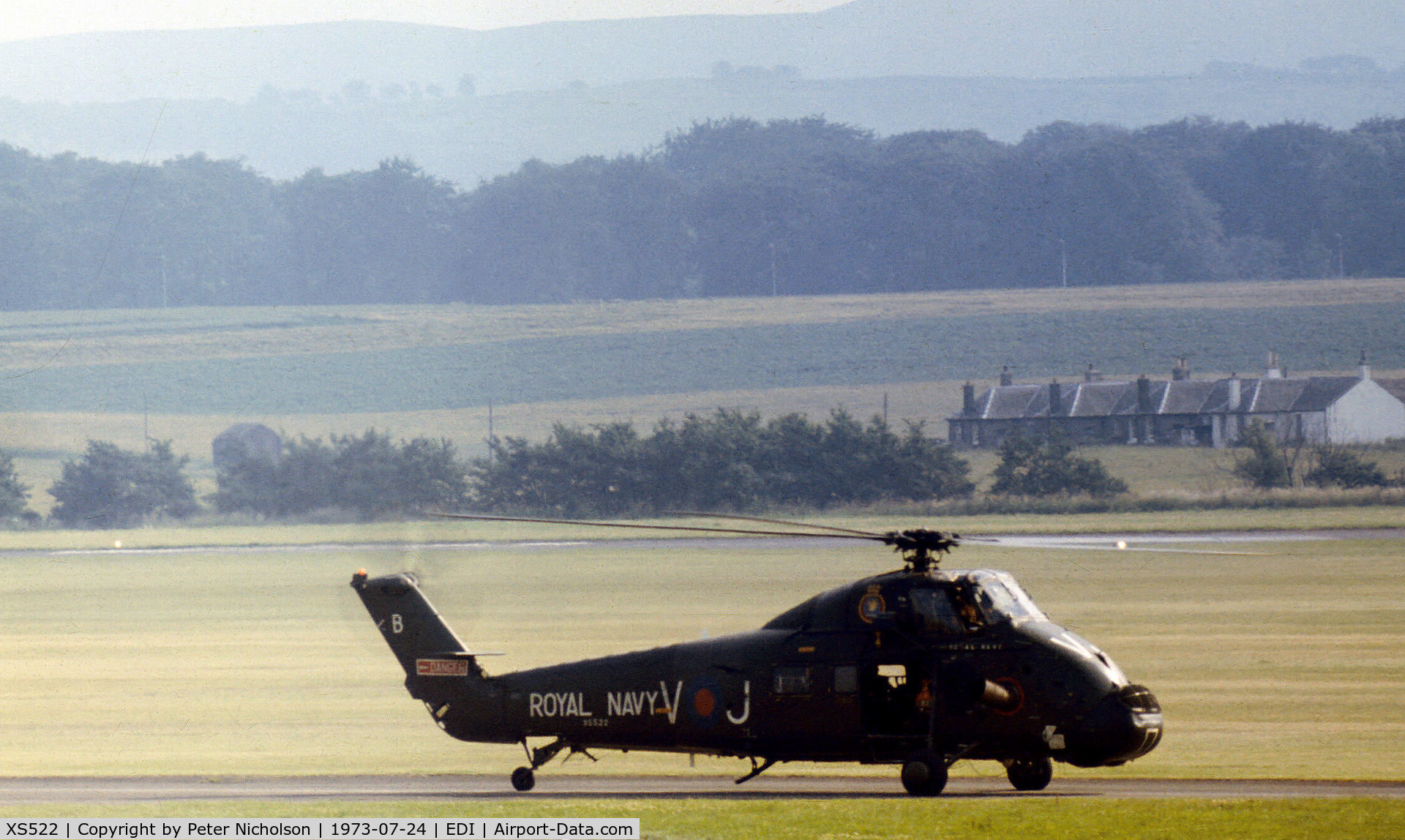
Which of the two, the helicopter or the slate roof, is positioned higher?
the slate roof

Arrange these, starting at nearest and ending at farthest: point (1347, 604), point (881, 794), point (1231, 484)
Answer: point (881, 794), point (1347, 604), point (1231, 484)

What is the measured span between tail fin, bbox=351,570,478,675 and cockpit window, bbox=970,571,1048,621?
6023 millimetres

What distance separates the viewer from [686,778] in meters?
20.1

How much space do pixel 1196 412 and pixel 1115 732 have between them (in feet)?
258

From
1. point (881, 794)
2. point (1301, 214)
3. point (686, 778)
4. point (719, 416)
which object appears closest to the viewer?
point (881, 794)

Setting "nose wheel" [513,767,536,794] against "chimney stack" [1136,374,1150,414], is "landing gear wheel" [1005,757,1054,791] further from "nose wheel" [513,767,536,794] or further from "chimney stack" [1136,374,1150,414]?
"chimney stack" [1136,374,1150,414]

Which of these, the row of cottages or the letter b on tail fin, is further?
the row of cottages

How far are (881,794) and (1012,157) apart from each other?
186182 millimetres

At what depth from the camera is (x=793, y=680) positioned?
1655 centimetres

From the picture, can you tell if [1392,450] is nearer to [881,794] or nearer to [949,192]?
[881,794]

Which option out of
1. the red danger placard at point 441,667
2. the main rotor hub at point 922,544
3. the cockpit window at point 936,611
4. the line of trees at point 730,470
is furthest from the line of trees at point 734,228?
the cockpit window at point 936,611

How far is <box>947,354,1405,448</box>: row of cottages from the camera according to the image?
88.8 meters

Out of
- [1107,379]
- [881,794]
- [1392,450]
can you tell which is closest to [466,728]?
[881,794]

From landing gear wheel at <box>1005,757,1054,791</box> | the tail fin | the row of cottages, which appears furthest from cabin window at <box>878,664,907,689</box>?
the row of cottages
